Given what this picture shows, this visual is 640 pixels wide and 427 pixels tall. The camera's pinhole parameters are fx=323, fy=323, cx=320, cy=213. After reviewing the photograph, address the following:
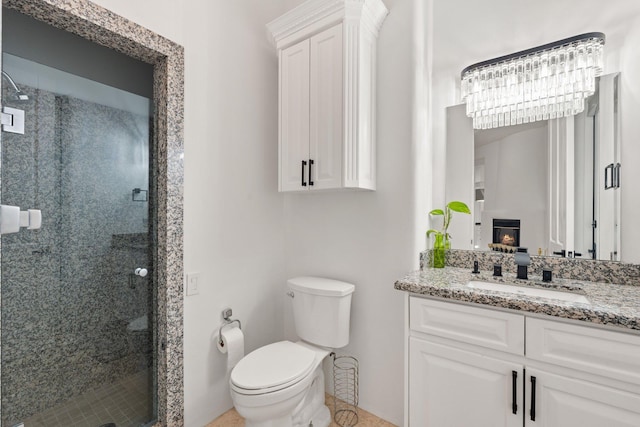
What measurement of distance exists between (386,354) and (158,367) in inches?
49.8

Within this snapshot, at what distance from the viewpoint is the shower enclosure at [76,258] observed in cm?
137

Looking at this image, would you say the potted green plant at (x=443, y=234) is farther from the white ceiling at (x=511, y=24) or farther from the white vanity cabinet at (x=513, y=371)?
the white ceiling at (x=511, y=24)

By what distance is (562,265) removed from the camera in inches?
65.7

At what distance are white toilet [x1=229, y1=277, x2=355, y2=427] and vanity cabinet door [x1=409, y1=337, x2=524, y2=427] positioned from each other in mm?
489

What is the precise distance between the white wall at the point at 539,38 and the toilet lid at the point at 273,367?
1261 millimetres

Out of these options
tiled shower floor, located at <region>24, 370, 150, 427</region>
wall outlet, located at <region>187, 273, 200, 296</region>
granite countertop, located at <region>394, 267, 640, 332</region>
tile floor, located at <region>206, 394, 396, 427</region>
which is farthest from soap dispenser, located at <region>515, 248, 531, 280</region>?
tiled shower floor, located at <region>24, 370, 150, 427</region>

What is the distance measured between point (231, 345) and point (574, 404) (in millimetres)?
1589

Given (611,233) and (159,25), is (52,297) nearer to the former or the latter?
(159,25)

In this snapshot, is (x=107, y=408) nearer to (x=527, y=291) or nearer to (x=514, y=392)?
(x=514, y=392)

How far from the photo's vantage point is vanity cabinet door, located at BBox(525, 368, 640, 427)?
3.68 feet

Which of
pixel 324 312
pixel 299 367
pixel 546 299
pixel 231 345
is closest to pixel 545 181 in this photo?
pixel 546 299

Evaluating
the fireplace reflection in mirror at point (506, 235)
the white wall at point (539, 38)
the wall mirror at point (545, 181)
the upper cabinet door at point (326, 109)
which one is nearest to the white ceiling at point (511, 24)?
the white wall at point (539, 38)

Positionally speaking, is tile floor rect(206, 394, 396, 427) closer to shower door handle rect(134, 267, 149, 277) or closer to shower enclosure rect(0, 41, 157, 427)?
shower enclosure rect(0, 41, 157, 427)

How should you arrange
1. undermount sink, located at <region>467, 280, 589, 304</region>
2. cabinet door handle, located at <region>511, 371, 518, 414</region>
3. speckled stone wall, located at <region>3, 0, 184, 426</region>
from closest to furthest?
cabinet door handle, located at <region>511, 371, 518, 414</region>
undermount sink, located at <region>467, 280, 589, 304</region>
speckled stone wall, located at <region>3, 0, 184, 426</region>
